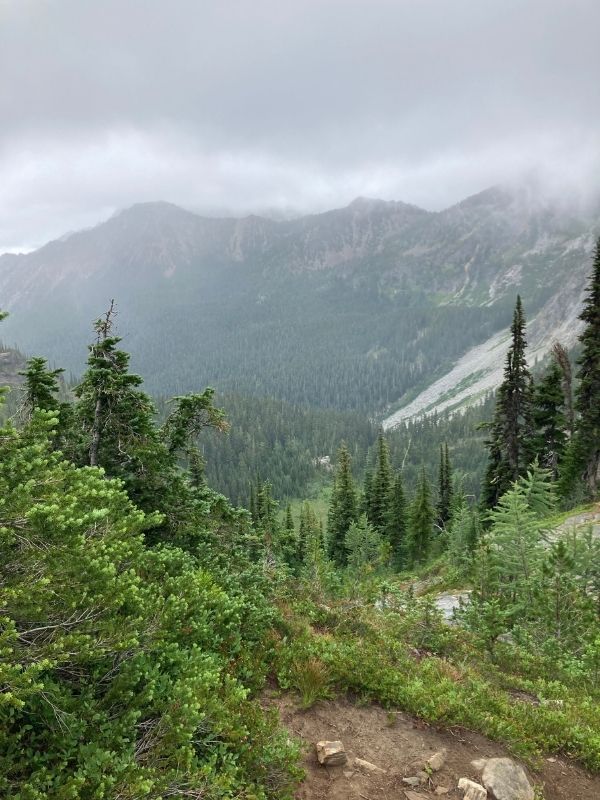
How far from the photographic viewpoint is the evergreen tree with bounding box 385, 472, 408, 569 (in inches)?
2363

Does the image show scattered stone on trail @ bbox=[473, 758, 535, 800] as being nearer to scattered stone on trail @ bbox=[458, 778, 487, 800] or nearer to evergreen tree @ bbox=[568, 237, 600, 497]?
scattered stone on trail @ bbox=[458, 778, 487, 800]

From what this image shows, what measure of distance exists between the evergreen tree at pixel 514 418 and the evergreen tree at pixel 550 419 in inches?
60.8

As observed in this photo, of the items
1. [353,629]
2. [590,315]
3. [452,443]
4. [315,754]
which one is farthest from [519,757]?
[452,443]

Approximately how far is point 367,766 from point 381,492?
56.1 meters

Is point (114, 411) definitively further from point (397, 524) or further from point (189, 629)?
point (397, 524)

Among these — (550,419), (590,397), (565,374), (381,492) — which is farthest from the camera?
(381,492)

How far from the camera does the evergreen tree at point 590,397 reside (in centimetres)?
3191

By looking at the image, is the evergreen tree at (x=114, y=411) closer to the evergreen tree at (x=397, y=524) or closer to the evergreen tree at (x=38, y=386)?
the evergreen tree at (x=38, y=386)

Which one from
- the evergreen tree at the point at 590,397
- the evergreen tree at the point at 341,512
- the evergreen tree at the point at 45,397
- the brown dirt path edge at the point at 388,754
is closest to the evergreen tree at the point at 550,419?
the evergreen tree at the point at 590,397

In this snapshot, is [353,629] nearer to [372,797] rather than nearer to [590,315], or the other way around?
[372,797]

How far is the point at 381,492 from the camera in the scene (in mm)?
61969

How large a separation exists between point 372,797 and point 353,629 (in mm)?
4303

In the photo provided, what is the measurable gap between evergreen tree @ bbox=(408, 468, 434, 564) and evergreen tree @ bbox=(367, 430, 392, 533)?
18.5 feet

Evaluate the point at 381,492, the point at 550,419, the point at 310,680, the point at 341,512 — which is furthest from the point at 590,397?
the point at 341,512
